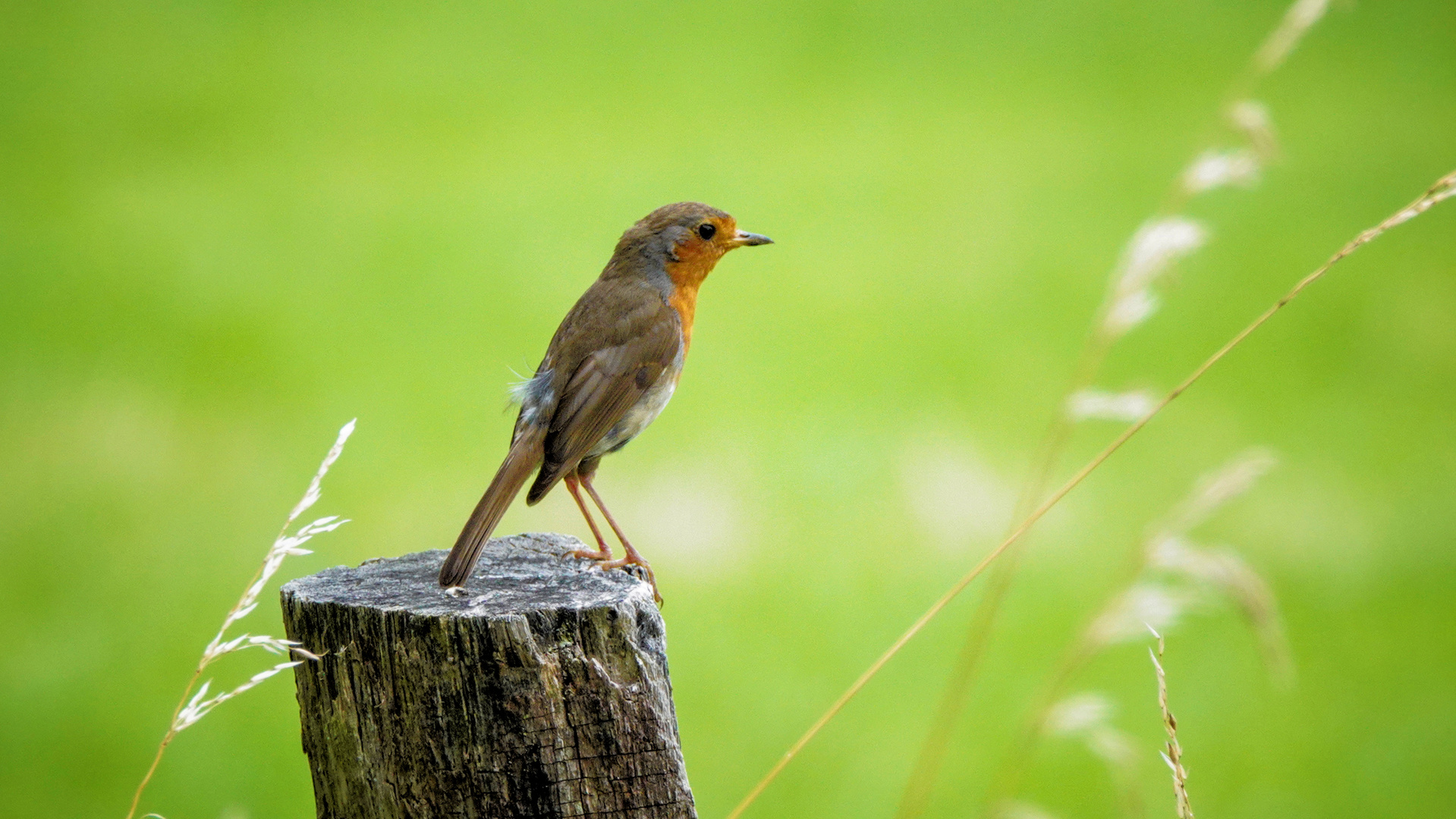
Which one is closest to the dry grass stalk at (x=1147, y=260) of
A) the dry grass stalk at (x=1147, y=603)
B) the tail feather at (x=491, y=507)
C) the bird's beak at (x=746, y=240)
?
the dry grass stalk at (x=1147, y=603)

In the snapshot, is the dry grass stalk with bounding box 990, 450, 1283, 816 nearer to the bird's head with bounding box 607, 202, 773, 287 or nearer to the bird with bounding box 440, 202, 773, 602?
the bird with bounding box 440, 202, 773, 602

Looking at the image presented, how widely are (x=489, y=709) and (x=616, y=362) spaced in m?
1.33

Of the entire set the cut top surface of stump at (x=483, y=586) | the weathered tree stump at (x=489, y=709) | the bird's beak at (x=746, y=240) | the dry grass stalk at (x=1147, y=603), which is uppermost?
the bird's beak at (x=746, y=240)

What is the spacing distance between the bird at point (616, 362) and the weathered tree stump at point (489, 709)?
1.83 feet

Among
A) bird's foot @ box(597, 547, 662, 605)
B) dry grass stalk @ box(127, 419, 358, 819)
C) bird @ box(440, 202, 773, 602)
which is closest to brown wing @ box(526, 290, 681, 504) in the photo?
bird @ box(440, 202, 773, 602)

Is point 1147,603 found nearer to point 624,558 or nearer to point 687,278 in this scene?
point 624,558

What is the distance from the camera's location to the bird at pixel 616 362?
2.85m

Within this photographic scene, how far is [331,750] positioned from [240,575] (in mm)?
4935

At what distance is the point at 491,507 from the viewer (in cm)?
239

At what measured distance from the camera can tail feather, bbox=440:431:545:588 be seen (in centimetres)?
220

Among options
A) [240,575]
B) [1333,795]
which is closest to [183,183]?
[240,575]

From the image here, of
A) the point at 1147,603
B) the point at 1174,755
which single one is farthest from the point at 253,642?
the point at 1147,603

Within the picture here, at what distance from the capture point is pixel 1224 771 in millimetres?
5332

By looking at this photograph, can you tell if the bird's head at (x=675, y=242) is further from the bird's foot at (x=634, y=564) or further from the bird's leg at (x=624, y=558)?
the bird's foot at (x=634, y=564)
